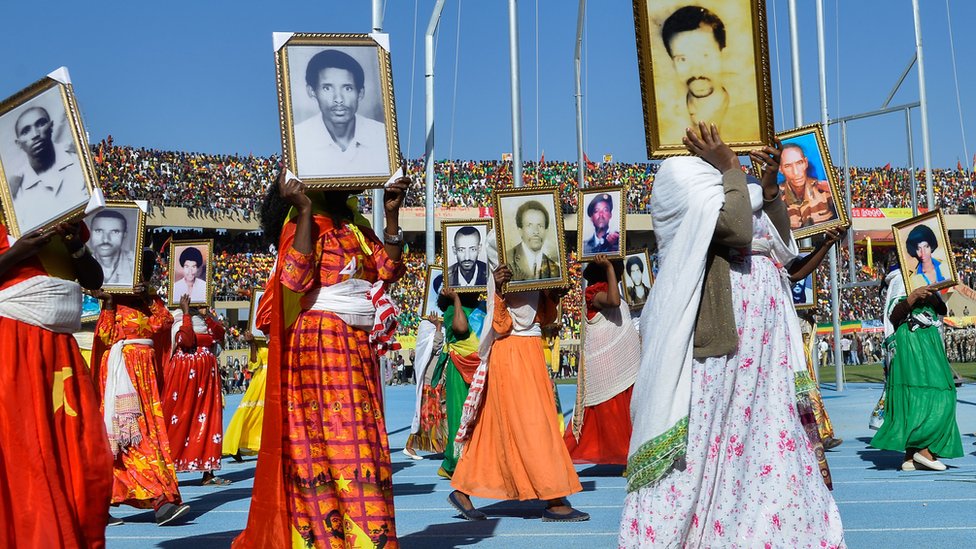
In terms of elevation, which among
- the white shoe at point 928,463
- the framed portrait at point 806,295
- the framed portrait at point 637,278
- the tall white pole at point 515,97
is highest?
the tall white pole at point 515,97

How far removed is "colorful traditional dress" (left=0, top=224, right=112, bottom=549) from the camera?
493 centimetres

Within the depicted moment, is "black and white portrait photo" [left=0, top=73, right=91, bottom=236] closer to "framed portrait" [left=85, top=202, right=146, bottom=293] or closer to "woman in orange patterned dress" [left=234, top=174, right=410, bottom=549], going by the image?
"woman in orange patterned dress" [left=234, top=174, right=410, bottom=549]

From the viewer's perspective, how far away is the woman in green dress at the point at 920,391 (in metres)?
10.1

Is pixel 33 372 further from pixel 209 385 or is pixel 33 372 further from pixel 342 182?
pixel 209 385

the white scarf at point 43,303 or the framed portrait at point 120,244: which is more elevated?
the framed portrait at point 120,244

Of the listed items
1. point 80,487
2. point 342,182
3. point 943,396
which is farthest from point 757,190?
point 943,396

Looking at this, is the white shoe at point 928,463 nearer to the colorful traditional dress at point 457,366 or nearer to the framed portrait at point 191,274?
the colorful traditional dress at point 457,366

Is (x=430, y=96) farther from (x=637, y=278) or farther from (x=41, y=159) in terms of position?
(x=41, y=159)

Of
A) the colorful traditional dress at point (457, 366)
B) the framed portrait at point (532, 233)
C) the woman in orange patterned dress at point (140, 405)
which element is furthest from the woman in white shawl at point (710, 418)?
the colorful traditional dress at point (457, 366)

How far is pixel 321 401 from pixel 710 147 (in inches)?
87.5

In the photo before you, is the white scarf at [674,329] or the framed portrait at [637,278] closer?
the white scarf at [674,329]

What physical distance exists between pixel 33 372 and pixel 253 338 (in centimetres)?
934

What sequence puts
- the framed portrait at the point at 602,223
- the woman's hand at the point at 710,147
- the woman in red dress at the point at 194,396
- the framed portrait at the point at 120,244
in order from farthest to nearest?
the woman in red dress at the point at 194,396 → the framed portrait at the point at 602,223 → the framed portrait at the point at 120,244 → the woman's hand at the point at 710,147

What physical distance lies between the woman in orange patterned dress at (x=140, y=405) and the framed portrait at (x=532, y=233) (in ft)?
9.40
